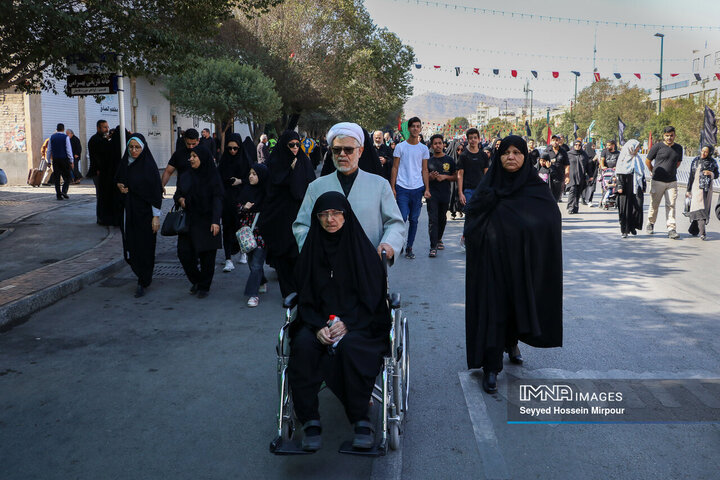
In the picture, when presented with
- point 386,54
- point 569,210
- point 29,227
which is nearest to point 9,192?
point 29,227

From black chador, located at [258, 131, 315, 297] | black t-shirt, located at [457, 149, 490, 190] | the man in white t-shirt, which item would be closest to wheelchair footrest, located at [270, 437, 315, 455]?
black chador, located at [258, 131, 315, 297]

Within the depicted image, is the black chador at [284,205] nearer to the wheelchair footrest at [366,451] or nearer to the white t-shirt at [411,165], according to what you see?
the white t-shirt at [411,165]

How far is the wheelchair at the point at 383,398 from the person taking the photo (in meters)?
3.40

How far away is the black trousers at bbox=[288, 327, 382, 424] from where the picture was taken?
351 centimetres

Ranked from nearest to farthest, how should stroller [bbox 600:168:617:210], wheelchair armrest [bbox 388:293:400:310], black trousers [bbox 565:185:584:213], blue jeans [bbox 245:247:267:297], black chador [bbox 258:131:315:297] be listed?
wheelchair armrest [bbox 388:293:400:310], black chador [bbox 258:131:315:297], blue jeans [bbox 245:247:267:297], black trousers [bbox 565:185:584:213], stroller [bbox 600:168:617:210]

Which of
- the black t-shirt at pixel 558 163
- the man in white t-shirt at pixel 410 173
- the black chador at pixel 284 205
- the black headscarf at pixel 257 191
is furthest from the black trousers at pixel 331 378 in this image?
the black t-shirt at pixel 558 163

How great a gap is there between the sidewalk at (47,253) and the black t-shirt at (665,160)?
28.8 feet

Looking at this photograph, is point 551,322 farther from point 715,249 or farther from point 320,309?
point 715,249

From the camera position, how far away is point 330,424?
13.2 feet

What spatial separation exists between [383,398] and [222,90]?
2518 centimetres

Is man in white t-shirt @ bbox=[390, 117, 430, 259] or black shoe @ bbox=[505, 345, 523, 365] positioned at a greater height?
man in white t-shirt @ bbox=[390, 117, 430, 259]

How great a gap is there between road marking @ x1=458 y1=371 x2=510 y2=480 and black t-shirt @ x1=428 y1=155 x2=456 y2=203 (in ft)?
18.1

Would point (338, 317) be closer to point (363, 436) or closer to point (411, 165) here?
point (363, 436)

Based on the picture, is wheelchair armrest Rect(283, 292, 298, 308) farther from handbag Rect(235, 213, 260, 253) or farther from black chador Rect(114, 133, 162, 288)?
black chador Rect(114, 133, 162, 288)
